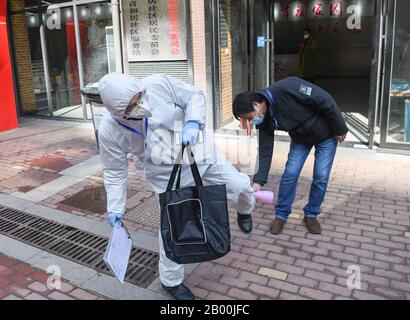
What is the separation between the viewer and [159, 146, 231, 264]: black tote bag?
9.04 ft

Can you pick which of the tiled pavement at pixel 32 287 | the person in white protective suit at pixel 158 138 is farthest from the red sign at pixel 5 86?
the person in white protective suit at pixel 158 138

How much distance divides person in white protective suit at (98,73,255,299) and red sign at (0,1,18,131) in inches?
282

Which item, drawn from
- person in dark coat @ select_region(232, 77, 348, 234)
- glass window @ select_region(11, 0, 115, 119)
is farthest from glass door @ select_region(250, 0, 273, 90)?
person in dark coat @ select_region(232, 77, 348, 234)

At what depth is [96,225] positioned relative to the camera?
4.65 meters

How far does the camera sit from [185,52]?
7.90 meters

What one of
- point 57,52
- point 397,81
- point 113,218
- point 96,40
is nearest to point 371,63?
point 397,81

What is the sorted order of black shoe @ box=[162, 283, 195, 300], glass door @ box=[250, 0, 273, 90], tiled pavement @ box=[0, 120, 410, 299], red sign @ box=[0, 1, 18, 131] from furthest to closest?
1. red sign @ box=[0, 1, 18, 131]
2. glass door @ box=[250, 0, 273, 90]
3. tiled pavement @ box=[0, 120, 410, 299]
4. black shoe @ box=[162, 283, 195, 300]

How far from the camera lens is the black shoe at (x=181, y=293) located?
10.5 ft

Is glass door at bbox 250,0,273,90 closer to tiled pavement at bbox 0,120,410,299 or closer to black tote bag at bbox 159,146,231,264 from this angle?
tiled pavement at bbox 0,120,410,299

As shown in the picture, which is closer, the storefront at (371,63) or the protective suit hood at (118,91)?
the protective suit hood at (118,91)

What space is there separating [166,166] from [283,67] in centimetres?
1361

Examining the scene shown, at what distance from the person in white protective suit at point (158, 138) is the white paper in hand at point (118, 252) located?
0.38 feet

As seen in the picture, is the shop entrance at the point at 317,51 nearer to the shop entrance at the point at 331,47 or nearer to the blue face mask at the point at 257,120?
the shop entrance at the point at 331,47

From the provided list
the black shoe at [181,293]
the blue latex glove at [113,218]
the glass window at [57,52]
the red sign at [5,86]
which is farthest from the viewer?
the glass window at [57,52]
